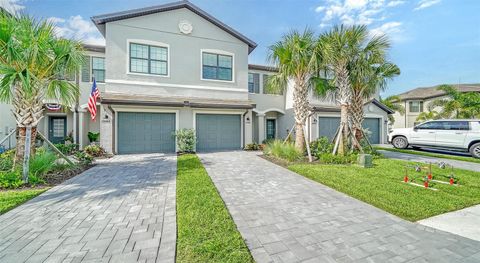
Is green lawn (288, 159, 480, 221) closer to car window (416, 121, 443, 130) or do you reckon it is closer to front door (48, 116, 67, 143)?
car window (416, 121, 443, 130)

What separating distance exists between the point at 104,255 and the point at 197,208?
175 cm

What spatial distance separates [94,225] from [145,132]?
9435 mm

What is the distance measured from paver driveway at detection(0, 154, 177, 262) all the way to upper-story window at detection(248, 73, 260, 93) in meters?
12.3

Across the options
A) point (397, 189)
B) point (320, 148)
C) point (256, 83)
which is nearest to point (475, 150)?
point (320, 148)

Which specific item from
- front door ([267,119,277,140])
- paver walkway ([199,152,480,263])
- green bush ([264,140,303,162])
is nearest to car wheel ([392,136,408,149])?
front door ([267,119,277,140])

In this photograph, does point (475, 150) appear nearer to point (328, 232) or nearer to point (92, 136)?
point (328, 232)

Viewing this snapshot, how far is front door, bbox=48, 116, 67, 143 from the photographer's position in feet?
46.3

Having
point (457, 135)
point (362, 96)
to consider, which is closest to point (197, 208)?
point (362, 96)

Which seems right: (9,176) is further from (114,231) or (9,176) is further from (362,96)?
(362,96)

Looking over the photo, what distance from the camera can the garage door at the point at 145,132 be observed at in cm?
1180

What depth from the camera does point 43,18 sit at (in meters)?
6.23

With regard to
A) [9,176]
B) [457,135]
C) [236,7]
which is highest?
[236,7]

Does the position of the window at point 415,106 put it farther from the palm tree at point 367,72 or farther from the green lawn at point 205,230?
the green lawn at point 205,230

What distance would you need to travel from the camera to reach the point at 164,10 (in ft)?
40.3
